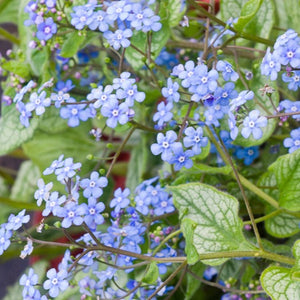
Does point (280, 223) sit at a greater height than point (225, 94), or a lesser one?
lesser

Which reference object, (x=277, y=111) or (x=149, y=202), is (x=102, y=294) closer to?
(x=149, y=202)

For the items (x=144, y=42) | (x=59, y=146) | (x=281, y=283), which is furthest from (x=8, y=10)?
(x=281, y=283)

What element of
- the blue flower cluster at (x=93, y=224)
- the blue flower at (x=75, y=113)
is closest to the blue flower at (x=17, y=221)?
the blue flower cluster at (x=93, y=224)

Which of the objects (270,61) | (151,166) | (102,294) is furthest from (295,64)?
(151,166)

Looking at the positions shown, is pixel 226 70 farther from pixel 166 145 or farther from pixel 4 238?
pixel 4 238

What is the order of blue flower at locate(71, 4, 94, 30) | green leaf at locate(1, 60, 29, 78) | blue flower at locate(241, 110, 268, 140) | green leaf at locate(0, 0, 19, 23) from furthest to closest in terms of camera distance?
green leaf at locate(0, 0, 19, 23)
green leaf at locate(1, 60, 29, 78)
blue flower at locate(71, 4, 94, 30)
blue flower at locate(241, 110, 268, 140)

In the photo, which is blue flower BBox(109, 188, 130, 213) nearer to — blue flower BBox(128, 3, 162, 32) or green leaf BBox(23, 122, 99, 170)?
blue flower BBox(128, 3, 162, 32)

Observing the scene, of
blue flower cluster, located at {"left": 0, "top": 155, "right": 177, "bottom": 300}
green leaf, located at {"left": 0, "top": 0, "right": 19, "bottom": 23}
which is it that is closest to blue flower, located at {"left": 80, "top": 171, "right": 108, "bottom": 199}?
blue flower cluster, located at {"left": 0, "top": 155, "right": 177, "bottom": 300}
